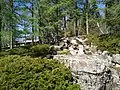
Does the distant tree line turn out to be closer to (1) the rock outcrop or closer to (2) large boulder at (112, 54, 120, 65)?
(2) large boulder at (112, 54, 120, 65)

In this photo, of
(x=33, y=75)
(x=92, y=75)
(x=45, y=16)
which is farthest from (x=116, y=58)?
(x=45, y=16)

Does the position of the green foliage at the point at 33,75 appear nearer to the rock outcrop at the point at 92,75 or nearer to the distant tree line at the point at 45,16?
the rock outcrop at the point at 92,75

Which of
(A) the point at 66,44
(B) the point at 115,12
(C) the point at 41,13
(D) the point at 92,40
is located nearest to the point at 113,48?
(D) the point at 92,40

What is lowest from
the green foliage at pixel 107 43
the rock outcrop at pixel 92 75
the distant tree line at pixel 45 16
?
the rock outcrop at pixel 92 75

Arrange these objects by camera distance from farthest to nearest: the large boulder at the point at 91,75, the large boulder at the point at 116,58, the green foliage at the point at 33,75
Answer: the large boulder at the point at 116,58, the large boulder at the point at 91,75, the green foliage at the point at 33,75

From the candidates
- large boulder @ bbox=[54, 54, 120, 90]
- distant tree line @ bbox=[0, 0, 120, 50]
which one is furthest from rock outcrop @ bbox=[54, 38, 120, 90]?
distant tree line @ bbox=[0, 0, 120, 50]

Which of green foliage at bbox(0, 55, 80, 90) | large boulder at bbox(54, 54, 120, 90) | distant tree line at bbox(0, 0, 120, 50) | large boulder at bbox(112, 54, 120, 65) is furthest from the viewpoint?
distant tree line at bbox(0, 0, 120, 50)

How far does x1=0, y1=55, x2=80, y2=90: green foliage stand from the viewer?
A: 6465 mm

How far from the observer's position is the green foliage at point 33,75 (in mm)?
6465

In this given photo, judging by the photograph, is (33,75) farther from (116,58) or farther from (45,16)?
(45,16)

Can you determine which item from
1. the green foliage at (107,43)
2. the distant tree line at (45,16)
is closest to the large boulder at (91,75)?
the green foliage at (107,43)

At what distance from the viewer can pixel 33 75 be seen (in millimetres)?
6770

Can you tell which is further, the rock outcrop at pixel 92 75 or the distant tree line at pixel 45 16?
the distant tree line at pixel 45 16

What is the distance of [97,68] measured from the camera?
316 inches
